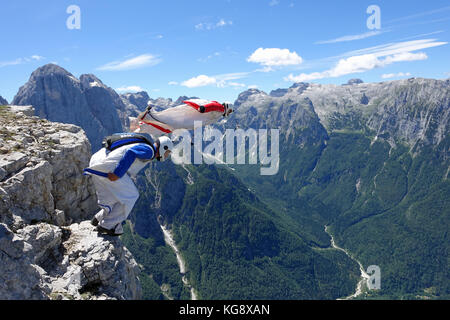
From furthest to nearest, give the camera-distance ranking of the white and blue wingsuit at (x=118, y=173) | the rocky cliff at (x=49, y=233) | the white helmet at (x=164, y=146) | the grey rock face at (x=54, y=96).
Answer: the grey rock face at (x=54, y=96) < the white helmet at (x=164, y=146) < the white and blue wingsuit at (x=118, y=173) < the rocky cliff at (x=49, y=233)

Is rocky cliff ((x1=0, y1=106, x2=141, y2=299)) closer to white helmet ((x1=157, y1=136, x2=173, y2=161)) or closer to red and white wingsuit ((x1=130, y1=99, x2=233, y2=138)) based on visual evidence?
white helmet ((x1=157, y1=136, x2=173, y2=161))

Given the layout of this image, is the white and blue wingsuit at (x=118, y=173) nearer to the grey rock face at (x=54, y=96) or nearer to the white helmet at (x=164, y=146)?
the white helmet at (x=164, y=146)

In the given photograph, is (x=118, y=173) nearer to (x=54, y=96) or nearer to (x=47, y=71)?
(x=54, y=96)

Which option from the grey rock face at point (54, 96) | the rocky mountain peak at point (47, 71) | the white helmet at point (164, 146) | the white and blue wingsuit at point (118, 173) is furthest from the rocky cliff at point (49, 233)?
the rocky mountain peak at point (47, 71)

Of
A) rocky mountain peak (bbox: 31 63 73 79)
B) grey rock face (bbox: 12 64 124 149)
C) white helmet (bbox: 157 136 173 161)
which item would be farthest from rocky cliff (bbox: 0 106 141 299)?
rocky mountain peak (bbox: 31 63 73 79)
